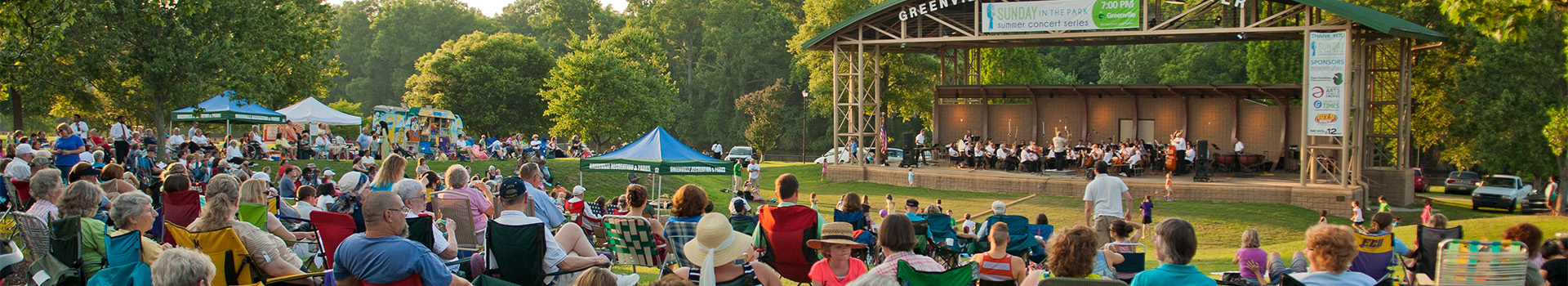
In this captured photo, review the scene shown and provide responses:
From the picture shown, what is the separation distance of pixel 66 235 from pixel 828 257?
417 centimetres

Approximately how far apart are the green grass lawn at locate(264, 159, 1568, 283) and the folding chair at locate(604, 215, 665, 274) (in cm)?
655

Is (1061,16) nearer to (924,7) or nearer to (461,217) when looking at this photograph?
(924,7)

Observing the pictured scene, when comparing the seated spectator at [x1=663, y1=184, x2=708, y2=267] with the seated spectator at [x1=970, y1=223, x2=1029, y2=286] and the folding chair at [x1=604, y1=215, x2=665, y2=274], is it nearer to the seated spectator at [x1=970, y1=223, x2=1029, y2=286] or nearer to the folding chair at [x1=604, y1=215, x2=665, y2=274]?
the folding chair at [x1=604, y1=215, x2=665, y2=274]

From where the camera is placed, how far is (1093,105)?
98.4ft

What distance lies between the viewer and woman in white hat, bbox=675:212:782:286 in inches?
196

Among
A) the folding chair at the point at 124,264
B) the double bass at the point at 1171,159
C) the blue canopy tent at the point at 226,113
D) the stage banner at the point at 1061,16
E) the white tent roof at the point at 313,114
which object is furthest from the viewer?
the white tent roof at the point at 313,114

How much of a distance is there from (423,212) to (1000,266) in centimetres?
369

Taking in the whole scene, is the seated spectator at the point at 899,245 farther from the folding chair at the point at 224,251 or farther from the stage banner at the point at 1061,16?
the stage banner at the point at 1061,16

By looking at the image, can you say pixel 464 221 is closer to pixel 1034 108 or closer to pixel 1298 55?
pixel 1034 108

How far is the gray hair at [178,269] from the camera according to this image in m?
4.25

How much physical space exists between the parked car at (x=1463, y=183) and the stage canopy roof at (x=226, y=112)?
35960 millimetres

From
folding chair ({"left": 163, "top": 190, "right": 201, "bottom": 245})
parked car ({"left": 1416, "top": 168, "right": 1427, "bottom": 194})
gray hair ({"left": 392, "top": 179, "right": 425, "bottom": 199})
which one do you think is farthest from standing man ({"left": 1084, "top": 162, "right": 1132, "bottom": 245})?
parked car ({"left": 1416, "top": 168, "right": 1427, "bottom": 194})

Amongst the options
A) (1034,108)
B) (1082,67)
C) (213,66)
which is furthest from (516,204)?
(1082,67)

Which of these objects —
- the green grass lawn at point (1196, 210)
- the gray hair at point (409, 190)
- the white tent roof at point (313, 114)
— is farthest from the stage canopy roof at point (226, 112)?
the gray hair at point (409, 190)
